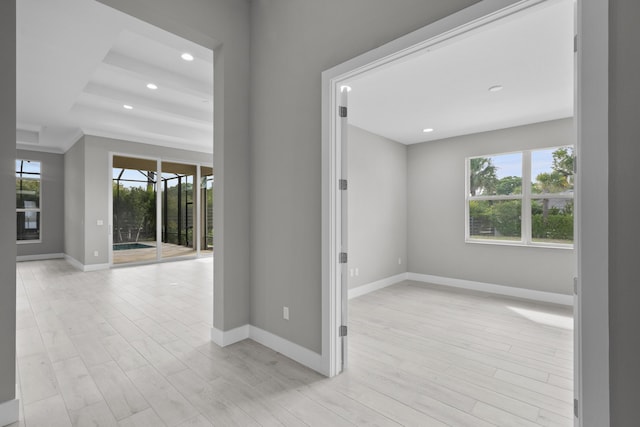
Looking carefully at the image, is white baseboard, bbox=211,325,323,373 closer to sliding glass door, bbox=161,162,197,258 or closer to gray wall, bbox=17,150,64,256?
sliding glass door, bbox=161,162,197,258

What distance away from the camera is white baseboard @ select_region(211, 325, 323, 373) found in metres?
2.37

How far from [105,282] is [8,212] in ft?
14.1

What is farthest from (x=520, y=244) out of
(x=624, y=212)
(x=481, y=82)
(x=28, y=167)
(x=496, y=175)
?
(x=28, y=167)

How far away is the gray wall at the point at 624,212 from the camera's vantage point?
3.98ft

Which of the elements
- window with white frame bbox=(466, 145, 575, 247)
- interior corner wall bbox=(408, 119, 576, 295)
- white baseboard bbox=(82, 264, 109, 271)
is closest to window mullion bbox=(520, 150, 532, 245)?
window with white frame bbox=(466, 145, 575, 247)

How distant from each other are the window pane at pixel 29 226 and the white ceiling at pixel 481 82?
27.9ft

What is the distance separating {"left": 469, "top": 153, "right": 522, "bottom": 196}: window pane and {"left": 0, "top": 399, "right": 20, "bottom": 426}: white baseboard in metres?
5.93

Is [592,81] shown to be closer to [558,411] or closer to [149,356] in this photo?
[558,411]

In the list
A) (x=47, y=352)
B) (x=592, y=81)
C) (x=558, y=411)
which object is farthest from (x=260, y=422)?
(x=592, y=81)

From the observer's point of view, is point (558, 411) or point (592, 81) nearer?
point (592, 81)

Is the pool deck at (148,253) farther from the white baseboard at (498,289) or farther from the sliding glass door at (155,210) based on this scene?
the white baseboard at (498,289)

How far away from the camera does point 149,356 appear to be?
2547 mm

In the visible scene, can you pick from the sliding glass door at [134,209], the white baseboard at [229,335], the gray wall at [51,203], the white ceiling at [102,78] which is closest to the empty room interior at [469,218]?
the white baseboard at [229,335]

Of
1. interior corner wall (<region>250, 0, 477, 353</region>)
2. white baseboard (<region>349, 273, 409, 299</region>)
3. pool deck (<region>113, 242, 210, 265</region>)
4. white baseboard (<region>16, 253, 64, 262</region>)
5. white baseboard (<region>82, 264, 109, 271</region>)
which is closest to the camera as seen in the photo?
interior corner wall (<region>250, 0, 477, 353</region>)
